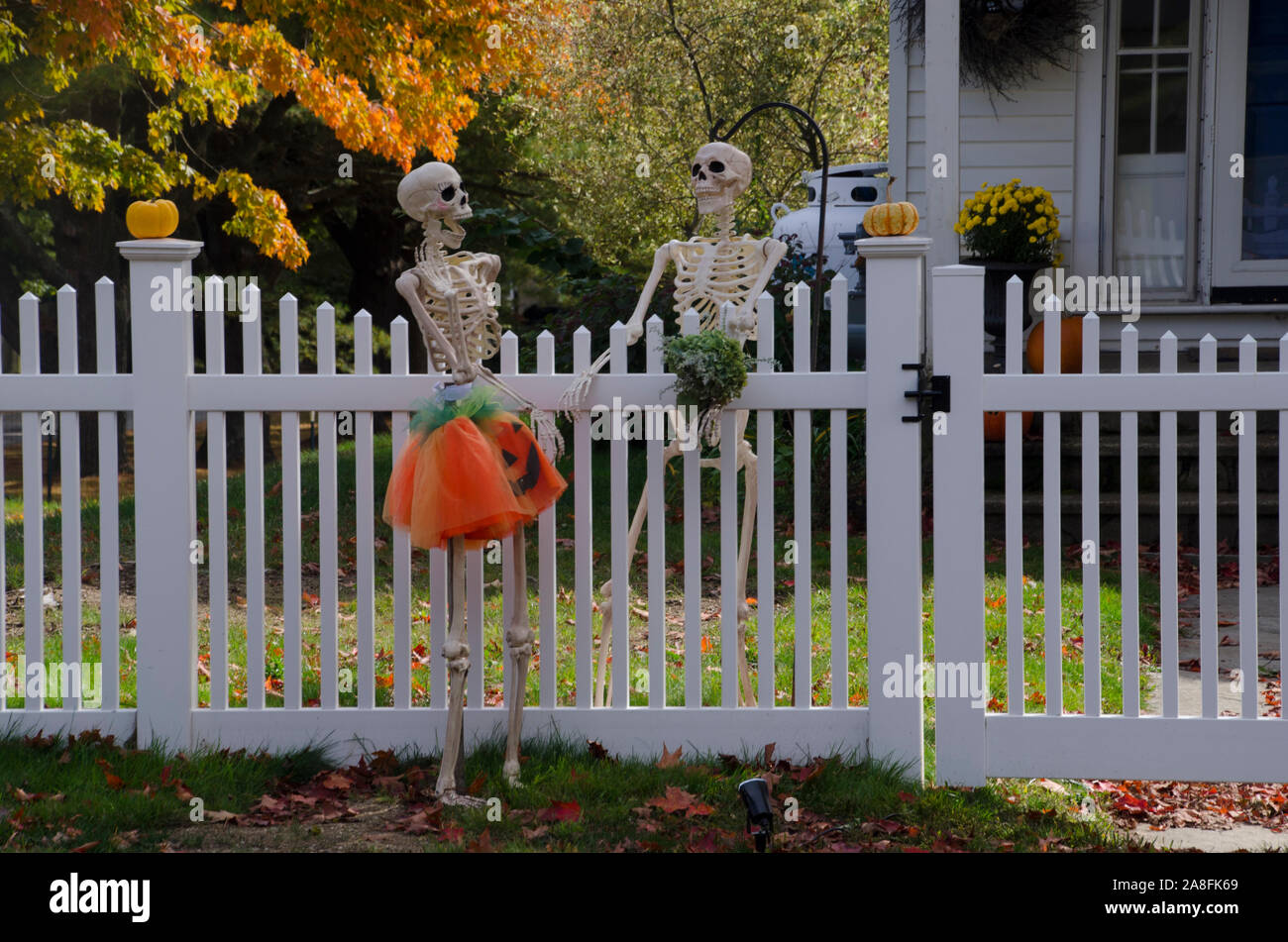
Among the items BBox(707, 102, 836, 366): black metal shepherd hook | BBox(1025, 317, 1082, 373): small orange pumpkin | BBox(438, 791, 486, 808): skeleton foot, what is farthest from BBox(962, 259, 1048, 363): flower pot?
BBox(438, 791, 486, 808): skeleton foot

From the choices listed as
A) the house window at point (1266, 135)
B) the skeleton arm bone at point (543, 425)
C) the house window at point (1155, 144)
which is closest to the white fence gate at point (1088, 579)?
the skeleton arm bone at point (543, 425)

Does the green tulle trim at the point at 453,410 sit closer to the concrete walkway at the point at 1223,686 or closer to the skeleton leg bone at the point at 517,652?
the skeleton leg bone at the point at 517,652

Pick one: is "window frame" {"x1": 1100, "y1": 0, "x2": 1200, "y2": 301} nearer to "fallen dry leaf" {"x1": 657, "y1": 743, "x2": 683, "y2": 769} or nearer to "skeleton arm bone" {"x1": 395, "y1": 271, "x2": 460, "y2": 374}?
"fallen dry leaf" {"x1": 657, "y1": 743, "x2": 683, "y2": 769}

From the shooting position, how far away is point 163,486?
13.8ft

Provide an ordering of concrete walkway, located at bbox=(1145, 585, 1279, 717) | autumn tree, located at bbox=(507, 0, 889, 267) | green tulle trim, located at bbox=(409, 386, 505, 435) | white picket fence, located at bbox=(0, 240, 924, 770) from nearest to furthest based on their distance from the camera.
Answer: green tulle trim, located at bbox=(409, 386, 505, 435)
white picket fence, located at bbox=(0, 240, 924, 770)
concrete walkway, located at bbox=(1145, 585, 1279, 717)
autumn tree, located at bbox=(507, 0, 889, 267)

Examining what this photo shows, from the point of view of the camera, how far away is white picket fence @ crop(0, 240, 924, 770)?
4121 millimetres

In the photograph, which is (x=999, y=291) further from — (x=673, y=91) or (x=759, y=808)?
(x=673, y=91)

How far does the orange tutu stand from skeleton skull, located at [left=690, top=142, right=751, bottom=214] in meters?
1.06

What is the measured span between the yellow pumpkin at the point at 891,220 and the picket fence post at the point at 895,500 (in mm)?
33

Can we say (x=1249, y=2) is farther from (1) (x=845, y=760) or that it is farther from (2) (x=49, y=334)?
(2) (x=49, y=334)

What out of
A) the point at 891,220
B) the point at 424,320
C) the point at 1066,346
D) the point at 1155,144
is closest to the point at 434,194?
the point at 424,320

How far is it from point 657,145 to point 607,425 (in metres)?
14.6

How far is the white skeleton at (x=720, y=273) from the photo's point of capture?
433 cm

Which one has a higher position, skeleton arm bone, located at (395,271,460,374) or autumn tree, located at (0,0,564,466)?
autumn tree, located at (0,0,564,466)
